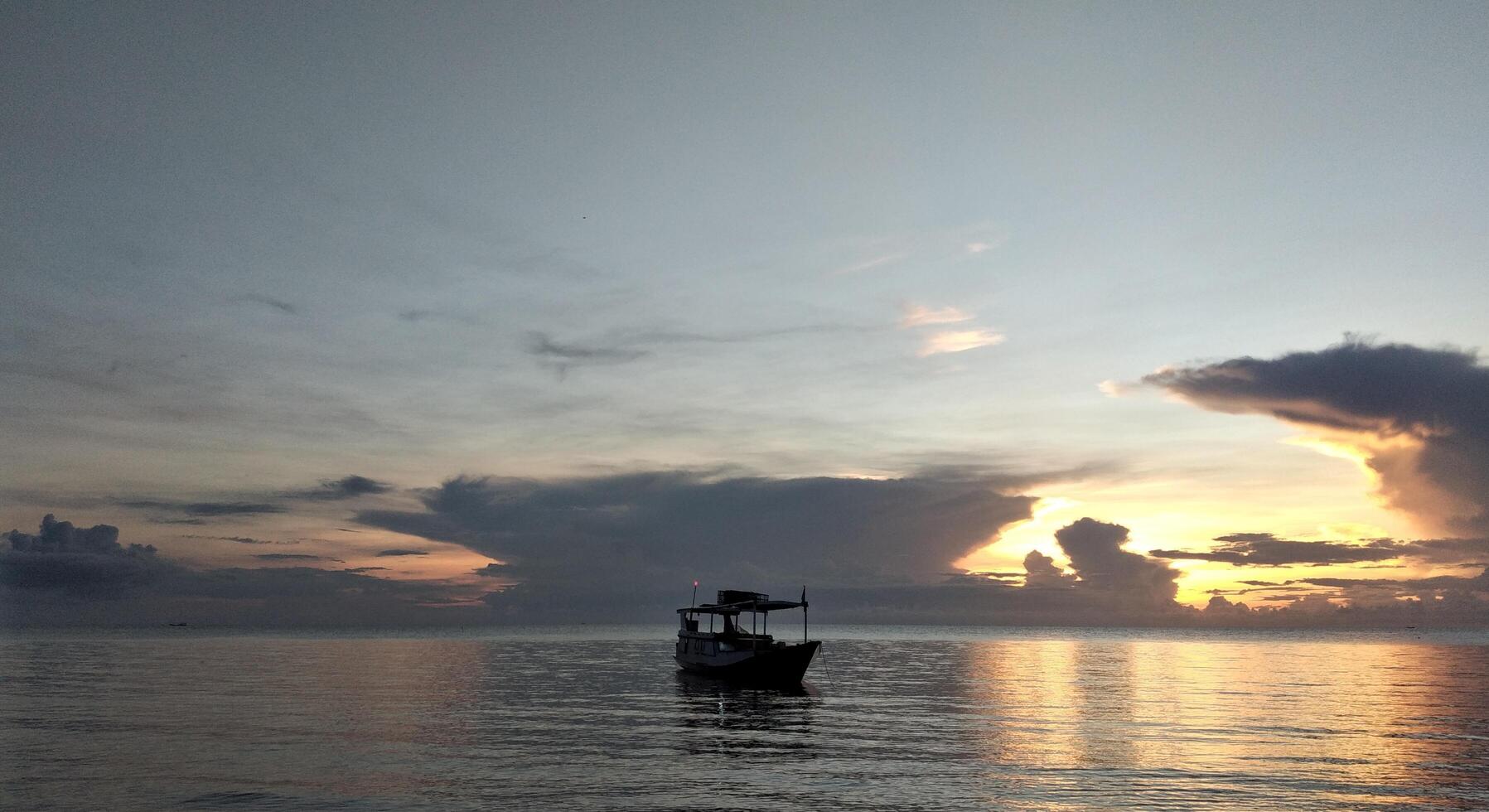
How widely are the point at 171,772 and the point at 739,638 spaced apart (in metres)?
55.3

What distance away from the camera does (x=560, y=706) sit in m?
73.9

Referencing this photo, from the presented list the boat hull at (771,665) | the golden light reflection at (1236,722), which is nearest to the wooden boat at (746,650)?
the boat hull at (771,665)

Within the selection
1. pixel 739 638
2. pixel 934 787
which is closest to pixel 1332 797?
pixel 934 787

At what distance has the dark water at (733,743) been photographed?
39.1m

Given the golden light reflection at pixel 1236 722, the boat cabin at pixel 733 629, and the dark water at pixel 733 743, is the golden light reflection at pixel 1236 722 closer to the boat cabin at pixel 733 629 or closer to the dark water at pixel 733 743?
the dark water at pixel 733 743

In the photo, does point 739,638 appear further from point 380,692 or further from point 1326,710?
point 1326,710

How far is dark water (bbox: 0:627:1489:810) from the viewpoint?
1539 inches

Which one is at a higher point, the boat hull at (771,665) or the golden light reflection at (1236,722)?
the boat hull at (771,665)

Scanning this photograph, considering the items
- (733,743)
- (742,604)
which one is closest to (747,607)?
(742,604)

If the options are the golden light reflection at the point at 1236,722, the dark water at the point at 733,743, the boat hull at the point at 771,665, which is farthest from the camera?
the boat hull at the point at 771,665

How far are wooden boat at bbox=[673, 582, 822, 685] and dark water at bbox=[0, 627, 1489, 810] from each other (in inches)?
89.5

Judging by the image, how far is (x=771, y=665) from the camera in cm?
8719

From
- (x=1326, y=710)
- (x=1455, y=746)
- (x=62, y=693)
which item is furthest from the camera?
(x=62, y=693)

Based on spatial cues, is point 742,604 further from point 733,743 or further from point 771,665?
point 733,743
